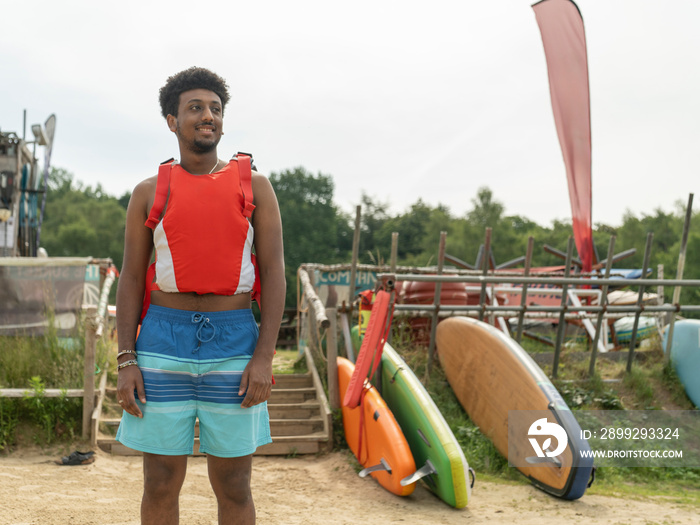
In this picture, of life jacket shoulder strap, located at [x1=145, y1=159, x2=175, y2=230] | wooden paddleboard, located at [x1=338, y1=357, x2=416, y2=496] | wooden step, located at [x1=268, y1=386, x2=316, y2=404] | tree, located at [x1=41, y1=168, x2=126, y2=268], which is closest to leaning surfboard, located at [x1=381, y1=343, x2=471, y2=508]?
wooden paddleboard, located at [x1=338, y1=357, x2=416, y2=496]

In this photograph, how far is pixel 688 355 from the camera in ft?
19.6

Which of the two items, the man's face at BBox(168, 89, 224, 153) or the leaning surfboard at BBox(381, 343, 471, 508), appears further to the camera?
the leaning surfboard at BBox(381, 343, 471, 508)

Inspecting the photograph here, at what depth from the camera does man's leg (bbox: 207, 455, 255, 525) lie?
1837mm

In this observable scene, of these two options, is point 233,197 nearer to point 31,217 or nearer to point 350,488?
point 350,488

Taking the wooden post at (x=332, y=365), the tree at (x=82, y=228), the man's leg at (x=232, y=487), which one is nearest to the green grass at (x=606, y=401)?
the wooden post at (x=332, y=365)

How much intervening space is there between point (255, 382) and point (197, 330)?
0.24m

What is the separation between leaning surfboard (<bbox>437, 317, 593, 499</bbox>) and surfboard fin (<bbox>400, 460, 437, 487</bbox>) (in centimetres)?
77

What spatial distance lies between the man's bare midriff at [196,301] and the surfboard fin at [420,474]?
2128 millimetres

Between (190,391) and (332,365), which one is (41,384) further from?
(190,391)

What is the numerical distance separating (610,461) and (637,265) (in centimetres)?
2964

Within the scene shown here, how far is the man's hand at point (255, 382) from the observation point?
181 cm

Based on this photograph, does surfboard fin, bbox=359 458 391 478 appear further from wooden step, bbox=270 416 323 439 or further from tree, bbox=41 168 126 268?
tree, bbox=41 168 126 268

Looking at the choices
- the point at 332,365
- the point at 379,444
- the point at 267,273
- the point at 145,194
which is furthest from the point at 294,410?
the point at 145,194

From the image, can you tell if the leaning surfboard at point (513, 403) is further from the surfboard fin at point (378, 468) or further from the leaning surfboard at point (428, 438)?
the surfboard fin at point (378, 468)
